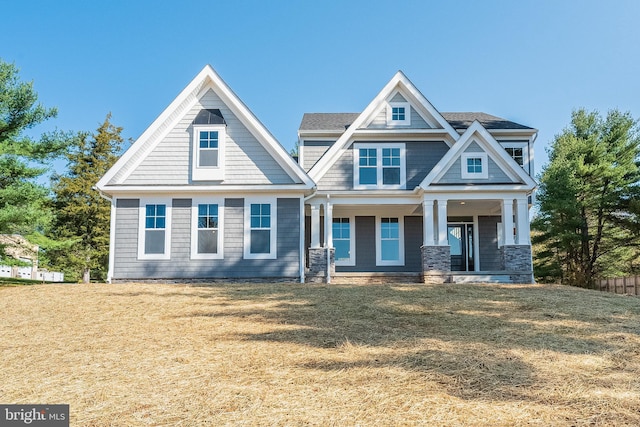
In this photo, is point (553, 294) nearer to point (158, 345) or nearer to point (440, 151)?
point (440, 151)

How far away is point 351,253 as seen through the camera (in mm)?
18734

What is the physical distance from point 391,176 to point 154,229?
795 centimetres

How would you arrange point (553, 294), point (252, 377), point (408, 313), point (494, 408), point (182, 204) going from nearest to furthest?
point (494, 408) < point (252, 377) < point (408, 313) < point (553, 294) < point (182, 204)

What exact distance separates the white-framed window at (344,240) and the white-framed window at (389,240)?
901mm

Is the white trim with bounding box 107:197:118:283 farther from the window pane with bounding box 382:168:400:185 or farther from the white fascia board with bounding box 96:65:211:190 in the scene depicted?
the window pane with bounding box 382:168:400:185

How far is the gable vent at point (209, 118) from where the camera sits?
15.9 metres

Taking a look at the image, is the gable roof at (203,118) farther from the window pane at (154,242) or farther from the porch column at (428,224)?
the porch column at (428,224)

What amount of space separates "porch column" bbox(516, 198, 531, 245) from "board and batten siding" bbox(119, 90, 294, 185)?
7225 millimetres

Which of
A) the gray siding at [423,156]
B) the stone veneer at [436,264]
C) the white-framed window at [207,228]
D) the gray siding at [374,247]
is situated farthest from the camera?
the gray siding at [374,247]

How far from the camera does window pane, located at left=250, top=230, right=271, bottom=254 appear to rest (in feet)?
50.6

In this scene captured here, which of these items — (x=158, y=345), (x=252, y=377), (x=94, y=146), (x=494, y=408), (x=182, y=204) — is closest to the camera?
(x=494, y=408)

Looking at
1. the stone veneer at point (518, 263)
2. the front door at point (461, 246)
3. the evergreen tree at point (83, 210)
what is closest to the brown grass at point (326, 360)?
the stone veneer at point (518, 263)

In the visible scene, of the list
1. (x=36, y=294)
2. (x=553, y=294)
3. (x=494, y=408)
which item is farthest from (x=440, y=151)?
(x=494, y=408)

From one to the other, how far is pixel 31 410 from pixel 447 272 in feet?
42.0
